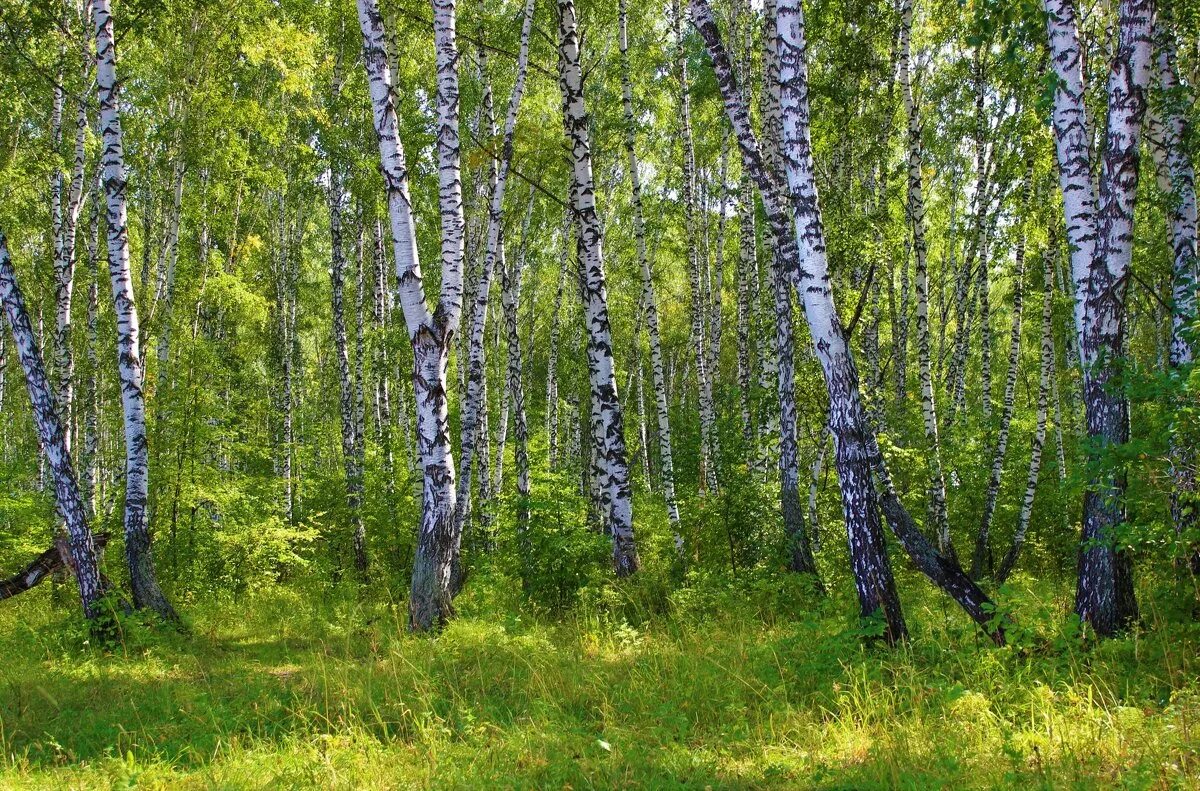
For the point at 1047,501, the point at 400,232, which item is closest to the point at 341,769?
the point at 400,232

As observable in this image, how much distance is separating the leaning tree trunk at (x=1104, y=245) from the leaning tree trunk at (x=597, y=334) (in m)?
4.94

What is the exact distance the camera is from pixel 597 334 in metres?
9.01

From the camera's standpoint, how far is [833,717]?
4.64 metres

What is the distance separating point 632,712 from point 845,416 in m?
2.82

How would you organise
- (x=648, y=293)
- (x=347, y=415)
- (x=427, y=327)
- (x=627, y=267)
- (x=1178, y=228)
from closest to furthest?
(x=1178, y=228), (x=427, y=327), (x=648, y=293), (x=347, y=415), (x=627, y=267)

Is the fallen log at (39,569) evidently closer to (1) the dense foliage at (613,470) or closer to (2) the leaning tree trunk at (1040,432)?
(1) the dense foliage at (613,470)

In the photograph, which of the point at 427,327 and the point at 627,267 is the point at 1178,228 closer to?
the point at 427,327

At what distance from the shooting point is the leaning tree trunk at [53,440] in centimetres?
694

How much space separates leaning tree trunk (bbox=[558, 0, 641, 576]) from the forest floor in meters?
1.95

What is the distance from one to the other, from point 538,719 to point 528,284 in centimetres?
2198

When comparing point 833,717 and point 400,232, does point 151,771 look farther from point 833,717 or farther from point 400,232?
point 400,232

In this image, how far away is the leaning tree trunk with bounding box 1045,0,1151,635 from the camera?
199 inches

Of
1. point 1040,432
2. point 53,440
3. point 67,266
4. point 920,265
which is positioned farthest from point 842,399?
point 67,266

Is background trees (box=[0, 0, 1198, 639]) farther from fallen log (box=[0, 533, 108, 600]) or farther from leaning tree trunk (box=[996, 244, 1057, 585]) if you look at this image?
fallen log (box=[0, 533, 108, 600])
